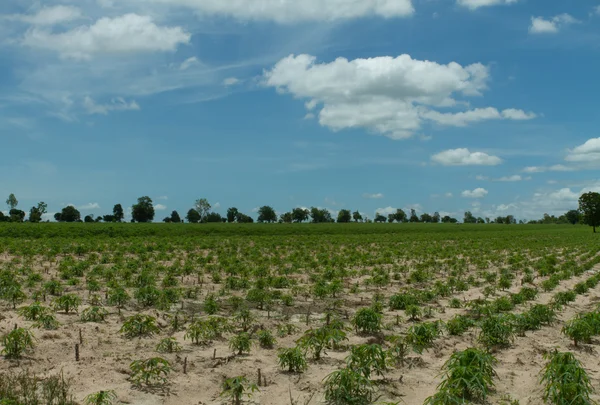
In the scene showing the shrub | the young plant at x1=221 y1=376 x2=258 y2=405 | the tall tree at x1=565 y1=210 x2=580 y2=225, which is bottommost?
the young plant at x1=221 y1=376 x2=258 y2=405

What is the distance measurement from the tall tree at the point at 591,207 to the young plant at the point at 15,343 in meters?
97.5

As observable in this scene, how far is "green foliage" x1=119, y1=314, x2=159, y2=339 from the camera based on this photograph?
9.52 m

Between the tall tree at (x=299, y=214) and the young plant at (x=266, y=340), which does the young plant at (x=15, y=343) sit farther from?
the tall tree at (x=299, y=214)

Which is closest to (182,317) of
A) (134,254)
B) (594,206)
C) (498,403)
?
(498,403)

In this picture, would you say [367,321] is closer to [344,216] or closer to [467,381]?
[467,381]

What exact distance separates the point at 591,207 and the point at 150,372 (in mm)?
97982

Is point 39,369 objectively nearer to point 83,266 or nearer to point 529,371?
point 529,371

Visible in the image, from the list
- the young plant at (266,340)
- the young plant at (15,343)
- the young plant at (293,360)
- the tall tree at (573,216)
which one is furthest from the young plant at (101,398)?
the tall tree at (573,216)

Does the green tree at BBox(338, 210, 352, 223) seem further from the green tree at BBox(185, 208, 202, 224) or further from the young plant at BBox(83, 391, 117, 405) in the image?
the young plant at BBox(83, 391, 117, 405)

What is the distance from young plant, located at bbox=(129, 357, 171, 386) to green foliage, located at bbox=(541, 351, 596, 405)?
5.57 m

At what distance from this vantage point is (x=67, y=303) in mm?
10969

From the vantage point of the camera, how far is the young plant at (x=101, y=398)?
6.08 metres

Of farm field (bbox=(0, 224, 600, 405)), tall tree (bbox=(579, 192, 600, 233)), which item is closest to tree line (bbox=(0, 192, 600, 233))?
tall tree (bbox=(579, 192, 600, 233))

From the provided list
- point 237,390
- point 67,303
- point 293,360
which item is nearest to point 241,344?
point 293,360
